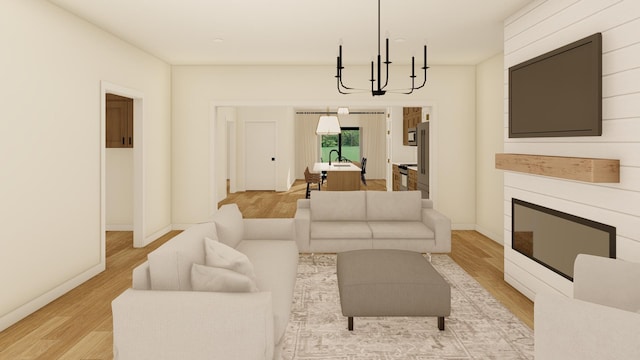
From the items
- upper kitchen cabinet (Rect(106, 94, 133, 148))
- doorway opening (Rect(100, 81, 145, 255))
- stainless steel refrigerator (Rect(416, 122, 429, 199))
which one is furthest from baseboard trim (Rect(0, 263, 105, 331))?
stainless steel refrigerator (Rect(416, 122, 429, 199))

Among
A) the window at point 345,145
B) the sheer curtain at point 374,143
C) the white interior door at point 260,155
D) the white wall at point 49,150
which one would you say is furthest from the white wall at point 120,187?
the window at point 345,145

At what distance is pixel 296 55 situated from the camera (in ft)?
19.5

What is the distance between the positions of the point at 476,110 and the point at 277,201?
17.3 feet

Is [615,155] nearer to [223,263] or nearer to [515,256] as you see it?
[515,256]

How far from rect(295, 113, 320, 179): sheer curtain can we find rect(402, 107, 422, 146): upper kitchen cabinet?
5562mm

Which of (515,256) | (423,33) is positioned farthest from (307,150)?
(515,256)

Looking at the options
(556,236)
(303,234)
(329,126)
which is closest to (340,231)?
(303,234)

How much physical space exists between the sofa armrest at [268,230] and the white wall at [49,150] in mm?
1754

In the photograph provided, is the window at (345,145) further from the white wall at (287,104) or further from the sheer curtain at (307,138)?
the white wall at (287,104)

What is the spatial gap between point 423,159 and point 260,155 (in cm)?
636

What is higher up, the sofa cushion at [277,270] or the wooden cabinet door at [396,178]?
the wooden cabinet door at [396,178]

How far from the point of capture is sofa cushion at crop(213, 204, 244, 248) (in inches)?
133

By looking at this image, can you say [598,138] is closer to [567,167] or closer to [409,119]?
[567,167]

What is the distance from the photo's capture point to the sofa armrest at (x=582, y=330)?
1432 millimetres
